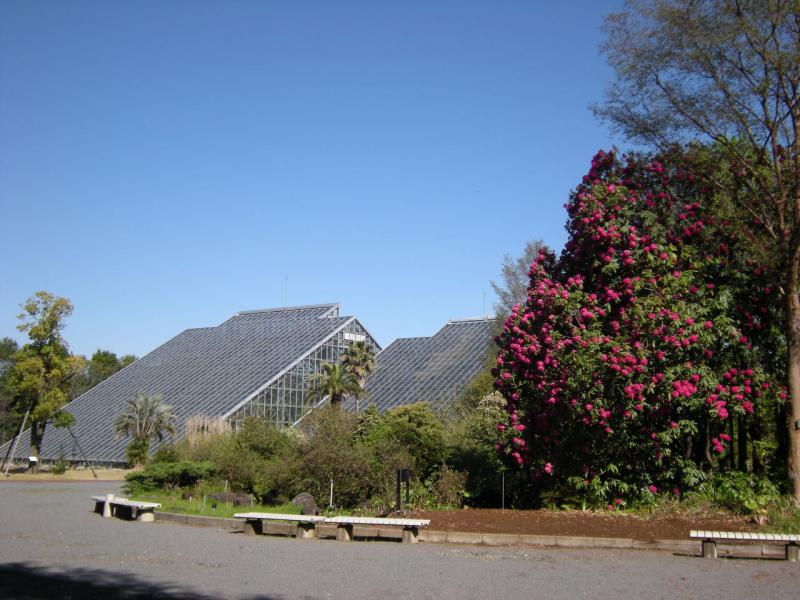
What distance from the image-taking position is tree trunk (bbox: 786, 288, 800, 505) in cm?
1359

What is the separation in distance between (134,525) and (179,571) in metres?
6.76

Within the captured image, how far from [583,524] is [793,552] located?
3475 millimetres

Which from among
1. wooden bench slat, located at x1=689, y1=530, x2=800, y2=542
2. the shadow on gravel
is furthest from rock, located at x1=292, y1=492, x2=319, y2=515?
wooden bench slat, located at x1=689, y1=530, x2=800, y2=542

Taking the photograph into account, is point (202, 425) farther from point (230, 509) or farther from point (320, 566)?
point (320, 566)

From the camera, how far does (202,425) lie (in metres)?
37.4

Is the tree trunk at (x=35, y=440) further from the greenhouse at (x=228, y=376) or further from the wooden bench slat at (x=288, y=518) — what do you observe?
the wooden bench slat at (x=288, y=518)

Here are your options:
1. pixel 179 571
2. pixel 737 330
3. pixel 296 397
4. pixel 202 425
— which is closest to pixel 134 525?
pixel 179 571

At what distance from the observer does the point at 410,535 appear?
12539 mm

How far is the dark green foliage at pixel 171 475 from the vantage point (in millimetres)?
21188

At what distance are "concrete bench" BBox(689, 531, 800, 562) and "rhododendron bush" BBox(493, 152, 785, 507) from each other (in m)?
3.37

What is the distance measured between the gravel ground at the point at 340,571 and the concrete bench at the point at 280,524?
1.46ft

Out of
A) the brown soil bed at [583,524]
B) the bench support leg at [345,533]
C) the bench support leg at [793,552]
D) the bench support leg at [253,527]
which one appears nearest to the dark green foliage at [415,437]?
the brown soil bed at [583,524]

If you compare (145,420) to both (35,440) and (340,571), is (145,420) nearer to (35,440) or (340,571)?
(35,440)

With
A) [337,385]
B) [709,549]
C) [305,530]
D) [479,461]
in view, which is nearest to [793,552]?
[709,549]
